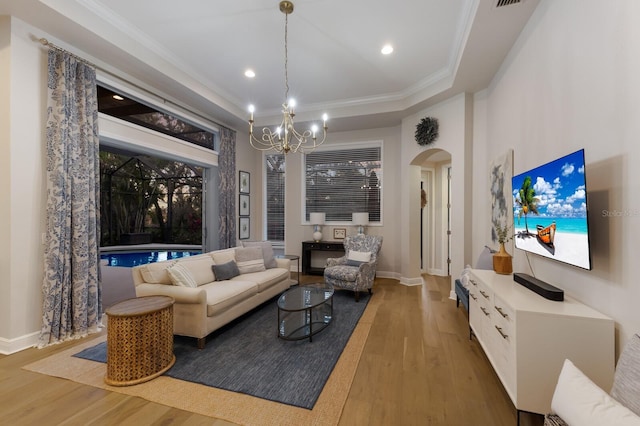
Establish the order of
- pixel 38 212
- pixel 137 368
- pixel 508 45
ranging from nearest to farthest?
pixel 137 368, pixel 38 212, pixel 508 45

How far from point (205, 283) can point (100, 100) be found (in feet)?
9.03

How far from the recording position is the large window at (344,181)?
19.4 feet

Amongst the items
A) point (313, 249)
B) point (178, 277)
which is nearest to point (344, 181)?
point (313, 249)

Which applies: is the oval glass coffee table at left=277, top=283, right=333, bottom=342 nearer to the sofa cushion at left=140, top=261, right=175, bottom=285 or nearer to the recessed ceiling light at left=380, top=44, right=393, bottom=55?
the sofa cushion at left=140, top=261, right=175, bottom=285

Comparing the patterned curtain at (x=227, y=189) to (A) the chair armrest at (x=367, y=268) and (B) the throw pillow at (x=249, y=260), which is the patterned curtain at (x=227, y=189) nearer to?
(B) the throw pillow at (x=249, y=260)

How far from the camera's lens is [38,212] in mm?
2781

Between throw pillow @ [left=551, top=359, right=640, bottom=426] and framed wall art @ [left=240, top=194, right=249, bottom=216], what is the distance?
5748 mm

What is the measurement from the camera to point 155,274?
2.91 metres

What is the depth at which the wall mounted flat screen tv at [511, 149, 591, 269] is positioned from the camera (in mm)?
1602

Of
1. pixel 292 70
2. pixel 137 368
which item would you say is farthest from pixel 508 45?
pixel 137 368

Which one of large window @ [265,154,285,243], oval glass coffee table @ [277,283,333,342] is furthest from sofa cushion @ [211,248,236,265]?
large window @ [265,154,285,243]

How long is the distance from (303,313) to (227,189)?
3109mm

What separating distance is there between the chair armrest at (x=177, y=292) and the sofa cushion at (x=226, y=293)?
0.47ft

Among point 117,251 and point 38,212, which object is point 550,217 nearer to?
point 38,212
